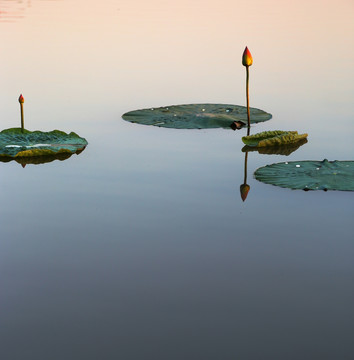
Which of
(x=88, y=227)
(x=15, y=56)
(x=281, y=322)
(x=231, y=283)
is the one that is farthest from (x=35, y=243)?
(x=15, y=56)

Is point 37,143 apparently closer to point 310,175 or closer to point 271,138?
point 271,138

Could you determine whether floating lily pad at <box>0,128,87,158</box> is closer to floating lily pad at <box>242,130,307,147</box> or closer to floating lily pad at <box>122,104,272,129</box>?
floating lily pad at <box>122,104,272,129</box>

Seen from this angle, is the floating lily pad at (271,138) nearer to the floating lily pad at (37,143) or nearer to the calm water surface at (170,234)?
the calm water surface at (170,234)

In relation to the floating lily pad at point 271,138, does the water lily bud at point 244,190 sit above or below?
below

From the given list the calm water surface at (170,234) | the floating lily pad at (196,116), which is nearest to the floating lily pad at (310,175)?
the calm water surface at (170,234)

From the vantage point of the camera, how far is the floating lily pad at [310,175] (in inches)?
145

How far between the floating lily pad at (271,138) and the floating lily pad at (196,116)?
1.70ft

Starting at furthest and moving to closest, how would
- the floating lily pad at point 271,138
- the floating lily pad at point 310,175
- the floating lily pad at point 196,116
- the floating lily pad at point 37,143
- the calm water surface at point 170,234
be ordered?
the floating lily pad at point 196,116, the floating lily pad at point 271,138, the floating lily pad at point 37,143, the floating lily pad at point 310,175, the calm water surface at point 170,234

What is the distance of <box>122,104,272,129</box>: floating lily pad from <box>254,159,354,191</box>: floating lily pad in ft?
4.06

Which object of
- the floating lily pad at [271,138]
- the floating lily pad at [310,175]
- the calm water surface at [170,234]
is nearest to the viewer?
the calm water surface at [170,234]

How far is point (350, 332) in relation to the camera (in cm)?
236

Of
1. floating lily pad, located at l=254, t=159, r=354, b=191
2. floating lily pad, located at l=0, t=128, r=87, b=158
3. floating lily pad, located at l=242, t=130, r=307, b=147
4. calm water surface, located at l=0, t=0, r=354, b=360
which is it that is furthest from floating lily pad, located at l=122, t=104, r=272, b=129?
floating lily pad, located at l=254, t=159, r=354, b=191

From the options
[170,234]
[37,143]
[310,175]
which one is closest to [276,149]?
[310,175]

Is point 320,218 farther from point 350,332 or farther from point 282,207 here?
point 350,332
